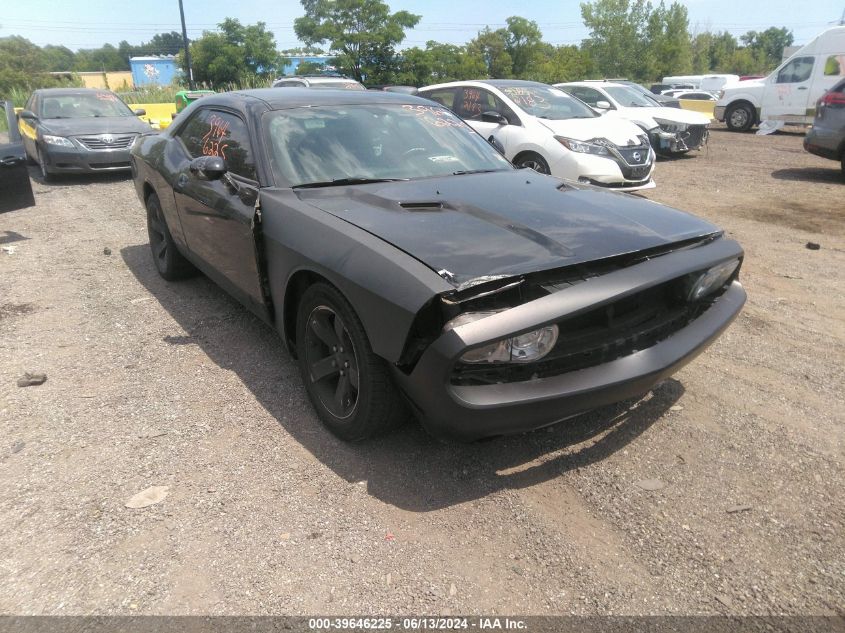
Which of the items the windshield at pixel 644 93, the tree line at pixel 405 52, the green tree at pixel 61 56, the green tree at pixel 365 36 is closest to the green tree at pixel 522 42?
the tree line at pixel 405 52

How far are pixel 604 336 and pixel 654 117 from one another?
1151 cm

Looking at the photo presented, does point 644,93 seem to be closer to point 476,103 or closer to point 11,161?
point 476,103

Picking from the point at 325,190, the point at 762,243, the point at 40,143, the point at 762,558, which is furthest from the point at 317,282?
the point at 40,143

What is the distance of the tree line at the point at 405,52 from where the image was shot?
32781mm

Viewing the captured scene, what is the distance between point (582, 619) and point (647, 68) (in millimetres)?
56810

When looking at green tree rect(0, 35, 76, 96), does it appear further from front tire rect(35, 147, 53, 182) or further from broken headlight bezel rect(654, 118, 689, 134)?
broken headlight bezel rect(654, 118, 689, 134)

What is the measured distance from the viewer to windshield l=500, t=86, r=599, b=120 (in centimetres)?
900

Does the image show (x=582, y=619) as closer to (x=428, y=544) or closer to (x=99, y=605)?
(x=428, y=544)

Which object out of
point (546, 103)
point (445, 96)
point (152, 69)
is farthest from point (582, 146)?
point (152, 69)

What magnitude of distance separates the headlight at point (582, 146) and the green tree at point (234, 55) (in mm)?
33339

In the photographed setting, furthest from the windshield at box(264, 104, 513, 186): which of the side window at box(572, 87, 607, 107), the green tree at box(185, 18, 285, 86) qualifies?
the green tree at box(185, 18, 285, 86)

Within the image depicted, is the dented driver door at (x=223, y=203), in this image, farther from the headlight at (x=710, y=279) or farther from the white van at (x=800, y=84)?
the white van at (x=800, y=84)

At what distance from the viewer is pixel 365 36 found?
3225cm

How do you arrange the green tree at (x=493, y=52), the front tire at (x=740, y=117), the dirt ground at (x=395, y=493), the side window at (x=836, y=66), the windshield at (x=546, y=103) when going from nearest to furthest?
the dirt ground at (x=395, y=493), the windshield at (x=546, y=103), the side window at (x=836, y=66), the front tire at (x=740, y=117), the green tree at (x=493, y=52)
